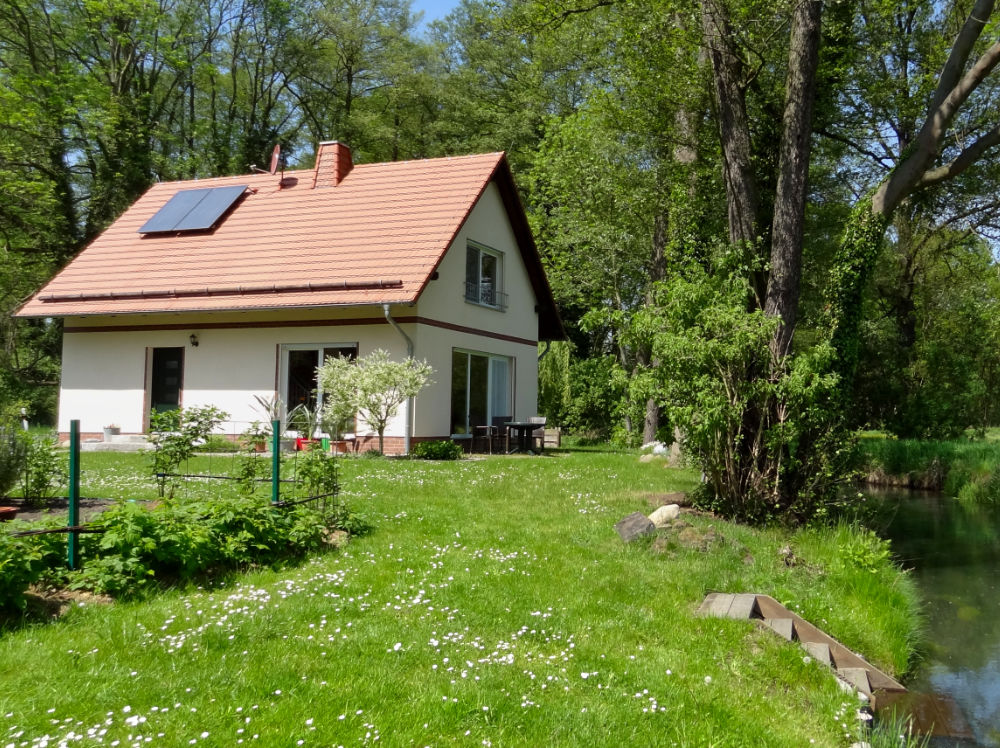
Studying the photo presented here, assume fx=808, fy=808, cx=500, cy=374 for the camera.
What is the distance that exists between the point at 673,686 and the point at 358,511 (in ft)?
14.7

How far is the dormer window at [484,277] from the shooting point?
60.8ft

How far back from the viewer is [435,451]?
1509 centimetres

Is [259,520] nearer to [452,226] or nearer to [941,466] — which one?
[452,226]

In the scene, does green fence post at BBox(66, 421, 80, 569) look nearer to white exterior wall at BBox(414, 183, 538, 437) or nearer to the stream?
the stream

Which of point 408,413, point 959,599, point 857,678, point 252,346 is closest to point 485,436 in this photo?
point 408,413

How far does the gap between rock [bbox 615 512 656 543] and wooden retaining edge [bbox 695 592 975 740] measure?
1.64 metres

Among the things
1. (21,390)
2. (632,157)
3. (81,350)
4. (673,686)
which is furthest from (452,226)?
(21,390)

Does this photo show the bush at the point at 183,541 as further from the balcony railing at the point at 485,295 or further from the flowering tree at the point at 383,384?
the balcony railing at the point at 485,295

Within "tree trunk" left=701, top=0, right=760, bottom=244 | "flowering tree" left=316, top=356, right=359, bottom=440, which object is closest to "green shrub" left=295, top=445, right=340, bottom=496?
"tree trunk" left=701, top=0, right=760, bottom=244

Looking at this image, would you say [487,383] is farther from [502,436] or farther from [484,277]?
[484,277]

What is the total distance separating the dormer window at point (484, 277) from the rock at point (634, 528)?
10838 millimetres

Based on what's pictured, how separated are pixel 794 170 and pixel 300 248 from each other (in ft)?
35.8

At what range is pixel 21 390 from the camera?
2581 cm

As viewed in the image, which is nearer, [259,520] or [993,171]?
[259,520]
